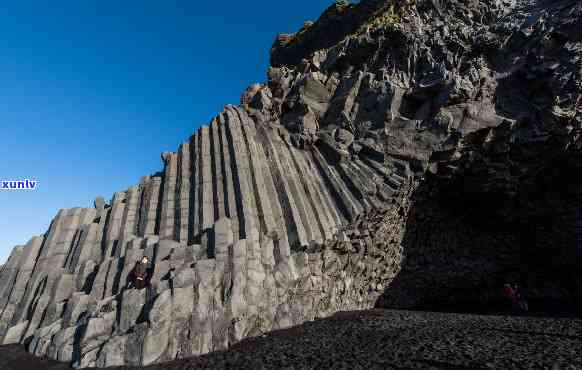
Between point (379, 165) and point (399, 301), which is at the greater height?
point (379, 165)

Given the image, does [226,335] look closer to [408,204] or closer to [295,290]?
[295,290]

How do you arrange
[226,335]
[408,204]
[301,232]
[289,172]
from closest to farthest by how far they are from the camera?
1. [226,335]
2. [301,232]
3. [289,172]
4. [408,204]

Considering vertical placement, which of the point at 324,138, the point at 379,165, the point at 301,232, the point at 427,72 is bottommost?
the point at 301,232

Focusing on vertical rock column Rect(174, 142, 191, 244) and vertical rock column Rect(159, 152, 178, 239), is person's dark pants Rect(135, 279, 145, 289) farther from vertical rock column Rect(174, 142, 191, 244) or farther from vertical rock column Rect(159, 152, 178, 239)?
vertical rock column Rect(159, 152, 178, 239)

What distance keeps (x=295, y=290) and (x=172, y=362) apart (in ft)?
14.7

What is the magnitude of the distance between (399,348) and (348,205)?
256 inches

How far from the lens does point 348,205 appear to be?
13.2 metres

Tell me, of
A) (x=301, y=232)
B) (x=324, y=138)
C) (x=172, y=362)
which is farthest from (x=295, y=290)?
(x=324, y=138)

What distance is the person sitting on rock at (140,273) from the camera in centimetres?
883

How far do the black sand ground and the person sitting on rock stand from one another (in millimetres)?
2378

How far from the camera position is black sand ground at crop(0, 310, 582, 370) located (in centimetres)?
657

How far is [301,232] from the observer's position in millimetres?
11281

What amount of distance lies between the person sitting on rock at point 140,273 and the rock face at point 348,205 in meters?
0.37

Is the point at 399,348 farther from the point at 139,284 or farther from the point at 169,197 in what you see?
the point at 169,197
